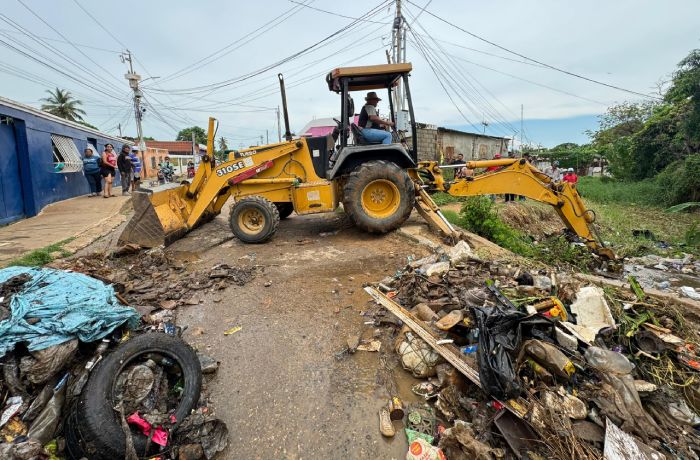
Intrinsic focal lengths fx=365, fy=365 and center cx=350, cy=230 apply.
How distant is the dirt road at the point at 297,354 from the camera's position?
2316 mm

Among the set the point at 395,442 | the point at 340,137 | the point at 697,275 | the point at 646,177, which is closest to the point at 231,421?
the point at 395,442

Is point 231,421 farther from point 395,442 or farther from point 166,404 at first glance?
point 395,442

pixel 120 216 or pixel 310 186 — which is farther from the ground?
pixel 310 186

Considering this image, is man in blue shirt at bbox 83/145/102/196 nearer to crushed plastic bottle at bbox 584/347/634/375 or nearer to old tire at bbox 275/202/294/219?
old tire at bbox 275/202/294/219

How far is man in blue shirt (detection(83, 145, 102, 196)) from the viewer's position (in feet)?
35.9

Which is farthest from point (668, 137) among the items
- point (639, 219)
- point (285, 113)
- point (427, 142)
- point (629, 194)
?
point (285, 113)

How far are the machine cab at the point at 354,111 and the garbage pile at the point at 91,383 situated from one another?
3696mm

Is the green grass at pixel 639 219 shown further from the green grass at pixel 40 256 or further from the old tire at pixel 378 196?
the green grass at pixel 40 256

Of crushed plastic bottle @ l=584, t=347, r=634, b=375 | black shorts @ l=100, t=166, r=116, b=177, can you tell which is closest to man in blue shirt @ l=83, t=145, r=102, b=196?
black shorts @ l=100, t=166, r=116, b=177

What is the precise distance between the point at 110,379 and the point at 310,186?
4.09 metres

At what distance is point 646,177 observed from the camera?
16.2 m

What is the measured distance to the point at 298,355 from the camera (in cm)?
304


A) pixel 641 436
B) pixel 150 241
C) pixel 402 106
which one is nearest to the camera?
pixel 641 436

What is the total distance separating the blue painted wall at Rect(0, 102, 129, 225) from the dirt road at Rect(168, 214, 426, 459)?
5.70 m
